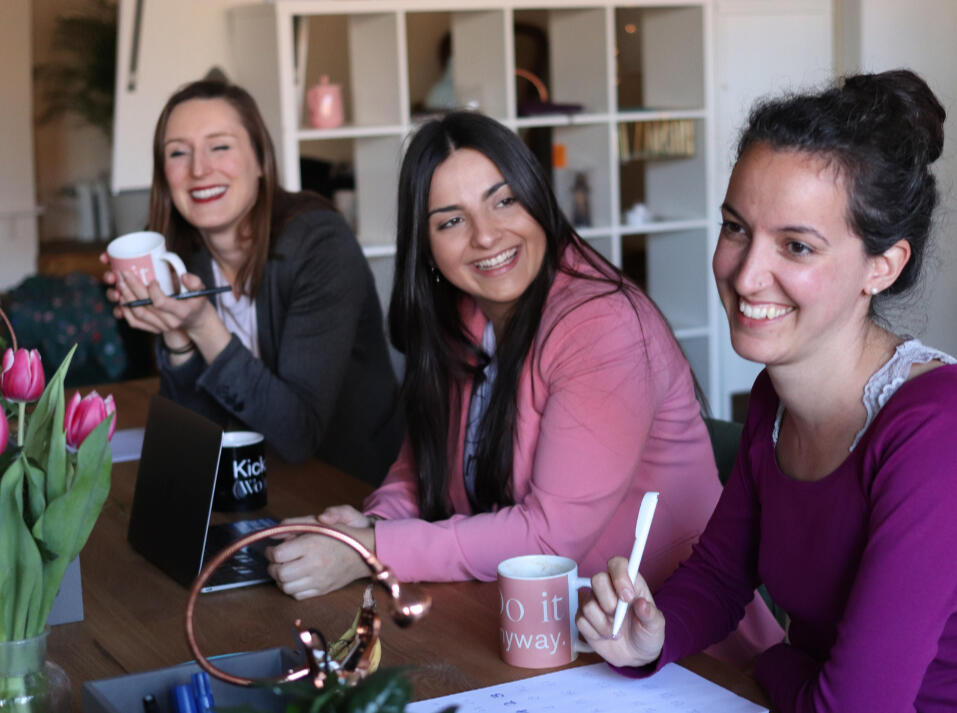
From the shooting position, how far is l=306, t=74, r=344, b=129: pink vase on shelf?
3730 mm

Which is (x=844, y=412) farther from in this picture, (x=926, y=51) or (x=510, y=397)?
(x=926, y=51)

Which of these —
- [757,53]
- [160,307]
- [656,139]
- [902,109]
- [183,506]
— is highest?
[757,53]

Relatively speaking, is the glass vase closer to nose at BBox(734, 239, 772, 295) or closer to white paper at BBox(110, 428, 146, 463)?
nose at BBox(734, 239, 772, 295)

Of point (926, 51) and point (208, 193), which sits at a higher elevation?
point (926, 51)

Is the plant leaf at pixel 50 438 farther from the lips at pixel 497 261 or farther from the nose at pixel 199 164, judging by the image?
the nose at pixel 199 164

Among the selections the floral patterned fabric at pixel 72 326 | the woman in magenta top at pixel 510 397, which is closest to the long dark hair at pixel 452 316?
the woman in magenta top at pixel 510 397

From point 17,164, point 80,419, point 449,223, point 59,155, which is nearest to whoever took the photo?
point 80,419

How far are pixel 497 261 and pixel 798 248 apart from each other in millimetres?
610

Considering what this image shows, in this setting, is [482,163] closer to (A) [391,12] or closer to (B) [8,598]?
(B) [8,598]

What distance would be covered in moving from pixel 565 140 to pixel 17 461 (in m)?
3.44

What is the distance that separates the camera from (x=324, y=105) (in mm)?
3740

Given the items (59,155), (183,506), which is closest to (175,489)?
(183,506)

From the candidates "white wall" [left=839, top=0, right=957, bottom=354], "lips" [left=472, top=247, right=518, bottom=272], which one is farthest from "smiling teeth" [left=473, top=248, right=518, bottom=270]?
"white wall" [left=839, top=0, right=957, bottom=354]

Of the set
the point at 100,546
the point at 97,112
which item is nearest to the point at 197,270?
the point at 100,546
